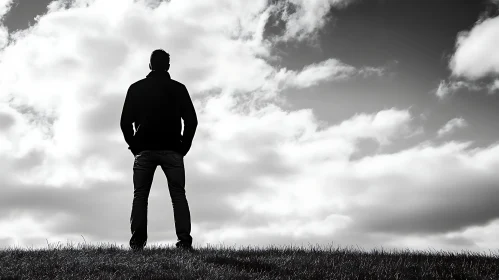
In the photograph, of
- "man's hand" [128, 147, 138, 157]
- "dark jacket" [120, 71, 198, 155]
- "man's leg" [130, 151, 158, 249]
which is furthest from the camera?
"man's hand" [128, 147, 138, 157]

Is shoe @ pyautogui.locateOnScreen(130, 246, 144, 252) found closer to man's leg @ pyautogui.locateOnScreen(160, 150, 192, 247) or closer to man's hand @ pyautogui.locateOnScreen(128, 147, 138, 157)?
man's leg @ pyautogui.locateOnScreen(160, 150, 192, 247)

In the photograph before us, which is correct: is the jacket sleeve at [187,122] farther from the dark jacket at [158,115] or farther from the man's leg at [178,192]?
the man's leg at [178,192]

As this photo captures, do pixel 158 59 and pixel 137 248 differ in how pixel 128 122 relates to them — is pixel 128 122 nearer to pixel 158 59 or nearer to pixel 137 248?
pixel 158 59

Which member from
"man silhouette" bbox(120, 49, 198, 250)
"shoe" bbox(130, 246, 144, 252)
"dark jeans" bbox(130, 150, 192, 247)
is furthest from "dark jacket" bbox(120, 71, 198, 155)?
"shoe" bbox(130, 246, 144, 252)

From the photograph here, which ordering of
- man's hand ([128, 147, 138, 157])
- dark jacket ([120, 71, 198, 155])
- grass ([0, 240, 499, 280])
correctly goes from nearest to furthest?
1. grass ([0, 240, 499, 280])
2. dark jacket ([120, 71, 198, 155])
3. man's hand ([128, 147, 138, 157])

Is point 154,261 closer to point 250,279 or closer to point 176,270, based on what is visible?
point 176,270

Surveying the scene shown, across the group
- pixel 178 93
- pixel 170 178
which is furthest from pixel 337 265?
pixel 178 93

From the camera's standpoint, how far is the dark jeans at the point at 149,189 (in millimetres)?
8172

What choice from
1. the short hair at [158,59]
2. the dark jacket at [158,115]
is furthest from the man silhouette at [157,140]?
the short hair at [158,59]

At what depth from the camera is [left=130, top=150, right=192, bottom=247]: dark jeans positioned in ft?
26.8

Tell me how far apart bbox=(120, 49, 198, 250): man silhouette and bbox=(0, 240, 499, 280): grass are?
1.75 feet

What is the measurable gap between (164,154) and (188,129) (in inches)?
24.7

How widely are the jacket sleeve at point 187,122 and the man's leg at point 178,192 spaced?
26 centimetres

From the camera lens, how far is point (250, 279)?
5.98m
